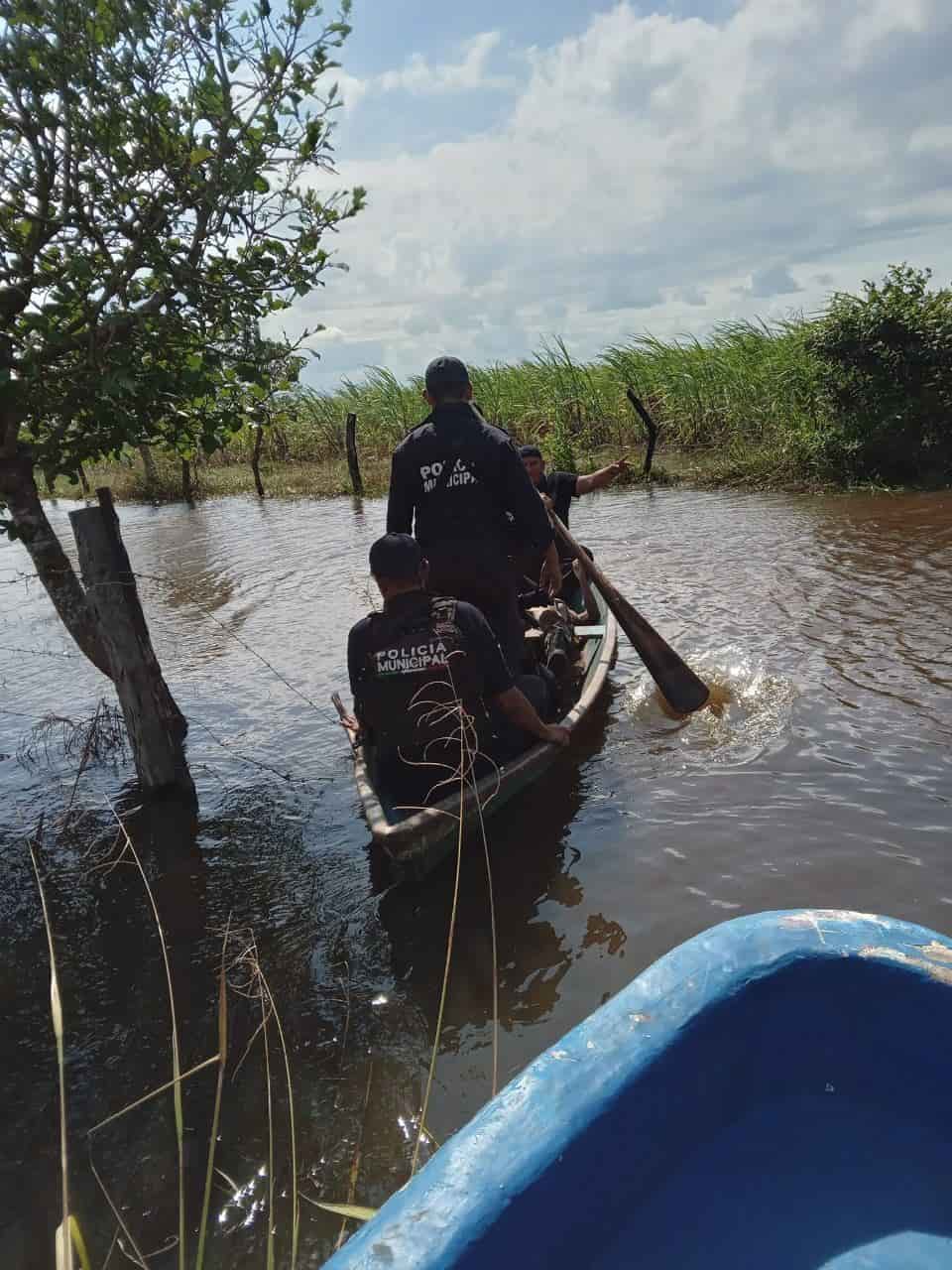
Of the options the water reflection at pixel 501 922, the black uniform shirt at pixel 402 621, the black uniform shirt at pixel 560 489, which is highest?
the black uniform shirt at pixel 560 489

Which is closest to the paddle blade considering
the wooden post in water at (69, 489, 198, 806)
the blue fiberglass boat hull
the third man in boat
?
the third man in boat

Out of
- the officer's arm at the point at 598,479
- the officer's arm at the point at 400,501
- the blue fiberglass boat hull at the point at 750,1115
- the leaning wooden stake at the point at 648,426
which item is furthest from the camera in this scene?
the leaning wooden stake at the point at 648,426

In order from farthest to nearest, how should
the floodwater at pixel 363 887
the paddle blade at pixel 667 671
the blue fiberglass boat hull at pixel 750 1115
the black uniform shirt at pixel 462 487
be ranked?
the paddle blade at pixel 667 671 → the black uniform shirt at pixel 462 487 → the floodwater at pixel 363 887 → the blue fiberglass boat hull at pixel 750 1115

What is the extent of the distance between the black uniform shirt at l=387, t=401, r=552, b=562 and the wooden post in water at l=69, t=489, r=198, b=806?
5.43 ft

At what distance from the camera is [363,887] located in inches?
177

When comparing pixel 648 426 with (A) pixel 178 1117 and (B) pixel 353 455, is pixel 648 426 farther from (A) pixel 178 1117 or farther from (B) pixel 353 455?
(A) pixel 178 1117

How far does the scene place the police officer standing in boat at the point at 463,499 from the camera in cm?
483

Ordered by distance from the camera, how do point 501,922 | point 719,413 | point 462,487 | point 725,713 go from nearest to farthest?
point 501,922, point 462,487, point 725,713, point 719,413

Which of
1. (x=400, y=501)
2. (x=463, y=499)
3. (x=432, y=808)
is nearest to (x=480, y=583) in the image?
(x=463, y=499)

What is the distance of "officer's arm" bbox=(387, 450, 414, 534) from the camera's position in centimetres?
496

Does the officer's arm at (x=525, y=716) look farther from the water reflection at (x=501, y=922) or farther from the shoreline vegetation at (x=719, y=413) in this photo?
the shoreline vegetation at (x=719, y=413)

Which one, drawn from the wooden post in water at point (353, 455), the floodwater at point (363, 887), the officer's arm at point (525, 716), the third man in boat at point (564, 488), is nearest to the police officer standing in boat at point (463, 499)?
the officer's arm at point (525, 716)

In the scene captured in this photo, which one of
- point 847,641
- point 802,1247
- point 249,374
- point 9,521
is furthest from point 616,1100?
point 847,641

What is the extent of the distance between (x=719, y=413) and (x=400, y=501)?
14.9 m
